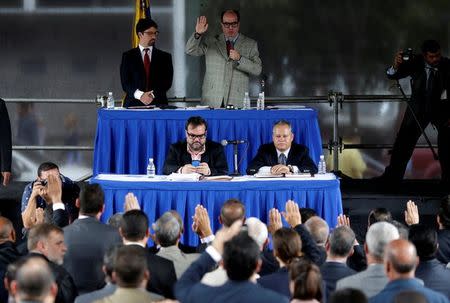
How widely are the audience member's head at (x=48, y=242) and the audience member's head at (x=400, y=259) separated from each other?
6.32 ft

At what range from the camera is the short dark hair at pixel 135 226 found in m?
7.14

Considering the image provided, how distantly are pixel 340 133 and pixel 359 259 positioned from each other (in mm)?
5910

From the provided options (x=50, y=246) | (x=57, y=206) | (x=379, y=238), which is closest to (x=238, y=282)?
(x=379, y=238)

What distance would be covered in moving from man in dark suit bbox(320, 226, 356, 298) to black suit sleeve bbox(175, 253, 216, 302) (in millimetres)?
714

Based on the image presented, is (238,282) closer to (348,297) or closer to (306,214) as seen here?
(348,297)

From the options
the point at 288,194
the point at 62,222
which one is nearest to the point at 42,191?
the point at 62,222

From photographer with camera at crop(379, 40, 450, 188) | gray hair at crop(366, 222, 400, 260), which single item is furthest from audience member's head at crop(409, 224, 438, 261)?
photographer with camera at crop(379, 40, 450, 188)

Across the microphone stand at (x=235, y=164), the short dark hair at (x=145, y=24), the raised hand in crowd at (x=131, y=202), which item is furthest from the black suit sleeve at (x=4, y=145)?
the raised hand in crowd at (x=131, y=202)

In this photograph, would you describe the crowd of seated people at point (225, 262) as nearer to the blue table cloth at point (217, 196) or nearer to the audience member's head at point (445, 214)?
the audience member's head at point (445, 214)

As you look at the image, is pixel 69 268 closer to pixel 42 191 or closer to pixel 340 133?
pixel 42 191

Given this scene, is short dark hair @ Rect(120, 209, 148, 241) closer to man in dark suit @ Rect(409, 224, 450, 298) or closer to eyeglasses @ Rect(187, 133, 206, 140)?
man in dark suit @ Rect(409, 224, 450, 298)

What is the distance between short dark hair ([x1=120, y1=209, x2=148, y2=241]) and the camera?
281 inches

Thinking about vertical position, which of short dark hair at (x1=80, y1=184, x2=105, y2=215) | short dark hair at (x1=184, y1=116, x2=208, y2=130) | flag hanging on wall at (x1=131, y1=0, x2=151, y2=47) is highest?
flag hanging on wall at (x1=131, y1=0, x2=151, y2=47)

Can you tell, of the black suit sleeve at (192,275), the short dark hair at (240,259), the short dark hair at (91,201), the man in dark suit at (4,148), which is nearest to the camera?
the short dark hair at (240,259)
